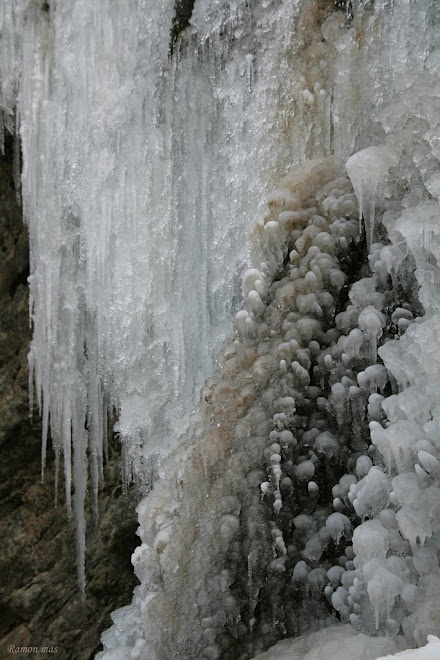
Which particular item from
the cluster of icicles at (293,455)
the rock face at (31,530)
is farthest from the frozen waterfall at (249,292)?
the rock face at (31,530)

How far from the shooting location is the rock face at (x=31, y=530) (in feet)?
19.5

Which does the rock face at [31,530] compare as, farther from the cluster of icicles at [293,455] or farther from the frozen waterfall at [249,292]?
the cluster of icicles at [293,455]

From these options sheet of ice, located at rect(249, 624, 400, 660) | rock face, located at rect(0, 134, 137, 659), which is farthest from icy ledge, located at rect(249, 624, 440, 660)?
rock face, located at rect(0, 134, 137, 659)

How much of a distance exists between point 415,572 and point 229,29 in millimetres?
3027

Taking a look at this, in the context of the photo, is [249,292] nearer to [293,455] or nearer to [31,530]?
[293,455]

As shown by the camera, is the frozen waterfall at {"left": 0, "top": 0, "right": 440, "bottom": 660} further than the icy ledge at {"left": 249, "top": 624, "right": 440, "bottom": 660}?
Yes

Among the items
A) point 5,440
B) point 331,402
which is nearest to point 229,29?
point 331,402

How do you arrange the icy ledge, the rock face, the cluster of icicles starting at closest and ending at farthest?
the icy ledge
the cluster of icicles
the rock face

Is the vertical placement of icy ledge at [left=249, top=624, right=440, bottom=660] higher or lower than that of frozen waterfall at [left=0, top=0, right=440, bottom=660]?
lower

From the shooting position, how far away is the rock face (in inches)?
234

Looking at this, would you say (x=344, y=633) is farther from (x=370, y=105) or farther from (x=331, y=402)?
(x=370, y=105)

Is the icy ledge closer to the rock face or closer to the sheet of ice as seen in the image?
the sheet of ice

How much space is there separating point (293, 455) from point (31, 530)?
439cm

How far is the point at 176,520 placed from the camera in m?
2.51
